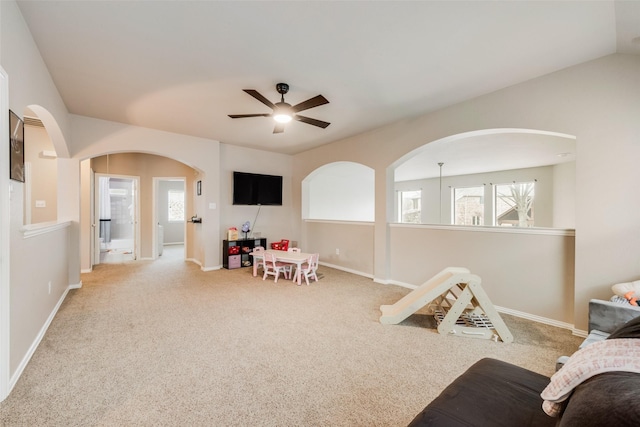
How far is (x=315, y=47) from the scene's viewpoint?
244 cm

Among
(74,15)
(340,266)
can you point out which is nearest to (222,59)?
(74,15)

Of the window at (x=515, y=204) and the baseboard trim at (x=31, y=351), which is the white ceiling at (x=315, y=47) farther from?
the window at (x=515, y=204)

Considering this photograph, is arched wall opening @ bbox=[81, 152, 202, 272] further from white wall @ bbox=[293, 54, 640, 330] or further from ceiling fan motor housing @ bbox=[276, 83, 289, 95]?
white wall @ bbox=[293, 54, 640, 330]

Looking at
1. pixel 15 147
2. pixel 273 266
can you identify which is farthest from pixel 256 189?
pixel 15 147

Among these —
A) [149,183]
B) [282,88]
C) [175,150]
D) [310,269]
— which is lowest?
[310,269]

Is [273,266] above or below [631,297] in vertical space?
below

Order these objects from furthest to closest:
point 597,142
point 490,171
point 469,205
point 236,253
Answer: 1. point 469,205
2. point 490,171
3. point 236,253
4. point 597,142

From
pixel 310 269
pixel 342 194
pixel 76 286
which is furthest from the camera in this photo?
pixel 342 194

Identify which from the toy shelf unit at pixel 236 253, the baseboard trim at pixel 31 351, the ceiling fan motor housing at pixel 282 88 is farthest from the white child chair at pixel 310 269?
the baseboard trim at pixel 31 351

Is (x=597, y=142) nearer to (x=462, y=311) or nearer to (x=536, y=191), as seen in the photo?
(x=462, y=311)

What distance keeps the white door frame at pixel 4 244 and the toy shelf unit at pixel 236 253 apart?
3855 mm

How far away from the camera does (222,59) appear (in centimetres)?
265

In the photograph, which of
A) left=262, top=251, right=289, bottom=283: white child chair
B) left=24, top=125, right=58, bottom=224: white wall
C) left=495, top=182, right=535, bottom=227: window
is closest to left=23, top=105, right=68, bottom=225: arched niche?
left=24, top=125, right=58, bottom=224: white wall

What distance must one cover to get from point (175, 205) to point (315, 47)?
9.21 metres
